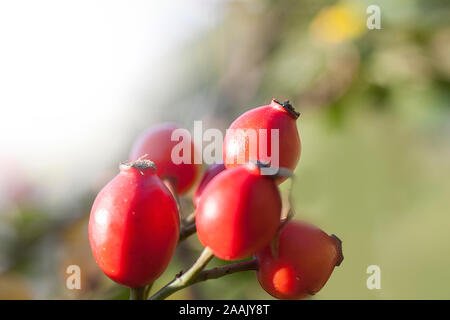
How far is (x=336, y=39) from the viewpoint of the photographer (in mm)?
2361

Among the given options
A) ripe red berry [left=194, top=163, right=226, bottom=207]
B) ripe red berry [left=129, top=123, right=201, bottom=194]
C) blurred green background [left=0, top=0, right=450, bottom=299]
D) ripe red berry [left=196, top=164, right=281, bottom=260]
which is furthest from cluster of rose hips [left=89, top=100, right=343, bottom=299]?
blurred green background [left=0, top=0, right=450, bottom=299]

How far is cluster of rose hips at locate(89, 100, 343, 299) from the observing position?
0.83m

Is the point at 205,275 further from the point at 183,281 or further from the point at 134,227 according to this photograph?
the point at 134,227

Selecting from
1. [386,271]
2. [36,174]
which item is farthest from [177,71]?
[386,271]

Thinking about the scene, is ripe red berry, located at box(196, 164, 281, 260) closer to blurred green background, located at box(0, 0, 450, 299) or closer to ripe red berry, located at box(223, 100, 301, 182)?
ripe red berry, located at box(223, 100, 301, 182)

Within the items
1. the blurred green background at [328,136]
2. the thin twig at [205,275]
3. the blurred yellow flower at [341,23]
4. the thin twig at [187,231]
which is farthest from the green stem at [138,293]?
the blurred yellow flower at [341,23]

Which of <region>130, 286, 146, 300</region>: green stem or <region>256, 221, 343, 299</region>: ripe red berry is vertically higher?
<region>256, 221, 343, 299</region>: ripe red berry

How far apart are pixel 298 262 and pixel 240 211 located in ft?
0.67

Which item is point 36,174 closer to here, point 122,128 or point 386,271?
point 122,128

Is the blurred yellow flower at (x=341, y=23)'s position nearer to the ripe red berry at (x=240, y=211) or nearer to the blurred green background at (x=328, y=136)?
the blurred green background at (x=328, y=136)

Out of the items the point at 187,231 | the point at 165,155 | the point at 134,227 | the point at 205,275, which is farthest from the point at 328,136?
the point at 134,227

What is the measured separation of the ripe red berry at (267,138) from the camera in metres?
0.97

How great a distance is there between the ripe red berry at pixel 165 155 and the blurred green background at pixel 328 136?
21.9 inches
